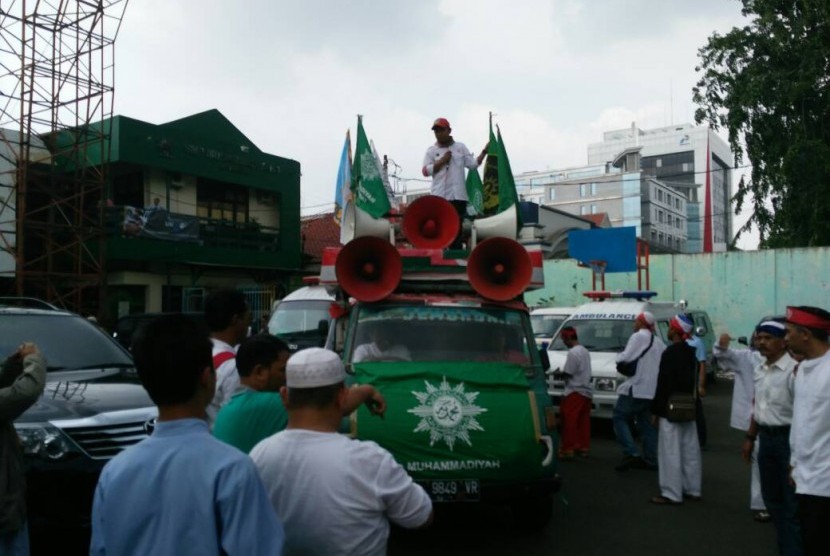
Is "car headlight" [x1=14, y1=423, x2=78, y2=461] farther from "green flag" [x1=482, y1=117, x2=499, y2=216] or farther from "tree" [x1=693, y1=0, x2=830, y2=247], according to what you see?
"tree" [x1=693, y1=0, x2=830, y2=247]

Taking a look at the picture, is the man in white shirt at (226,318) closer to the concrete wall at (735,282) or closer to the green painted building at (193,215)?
the green painted building at (193,215)

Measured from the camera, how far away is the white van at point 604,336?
1120 cm

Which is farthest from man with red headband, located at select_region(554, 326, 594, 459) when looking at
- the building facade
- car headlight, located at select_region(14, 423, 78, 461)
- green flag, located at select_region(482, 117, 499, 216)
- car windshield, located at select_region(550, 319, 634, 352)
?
the building facade

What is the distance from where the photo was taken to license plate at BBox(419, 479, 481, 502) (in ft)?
17.6

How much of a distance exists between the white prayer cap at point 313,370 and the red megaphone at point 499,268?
4235 millimetres

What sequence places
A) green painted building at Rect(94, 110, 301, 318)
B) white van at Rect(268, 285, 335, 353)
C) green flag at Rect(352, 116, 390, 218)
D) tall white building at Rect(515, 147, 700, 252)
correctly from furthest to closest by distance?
tall white building at Rect(515, 147, 700, 252), green painted building at Rect(94, 110, 301, 318), white van at Rect(268, 285, 335, 353), green flag at Rect(352, 116, 390, 218)

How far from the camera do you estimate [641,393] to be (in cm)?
853

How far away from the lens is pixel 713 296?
2541 centimetres

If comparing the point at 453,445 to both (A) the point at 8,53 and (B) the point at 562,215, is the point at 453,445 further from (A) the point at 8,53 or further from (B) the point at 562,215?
(B) the point at 562,215

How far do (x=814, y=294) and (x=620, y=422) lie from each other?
1727 centimetres

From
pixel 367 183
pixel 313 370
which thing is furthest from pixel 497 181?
pixel 313 370

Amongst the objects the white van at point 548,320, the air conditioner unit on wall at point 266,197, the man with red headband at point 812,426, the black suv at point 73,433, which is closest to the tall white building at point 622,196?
the air conditioner unit on wall at point 266,197

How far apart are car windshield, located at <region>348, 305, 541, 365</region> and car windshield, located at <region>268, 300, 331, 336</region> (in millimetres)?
6910

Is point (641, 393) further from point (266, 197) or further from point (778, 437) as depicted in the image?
point (266, 197)
